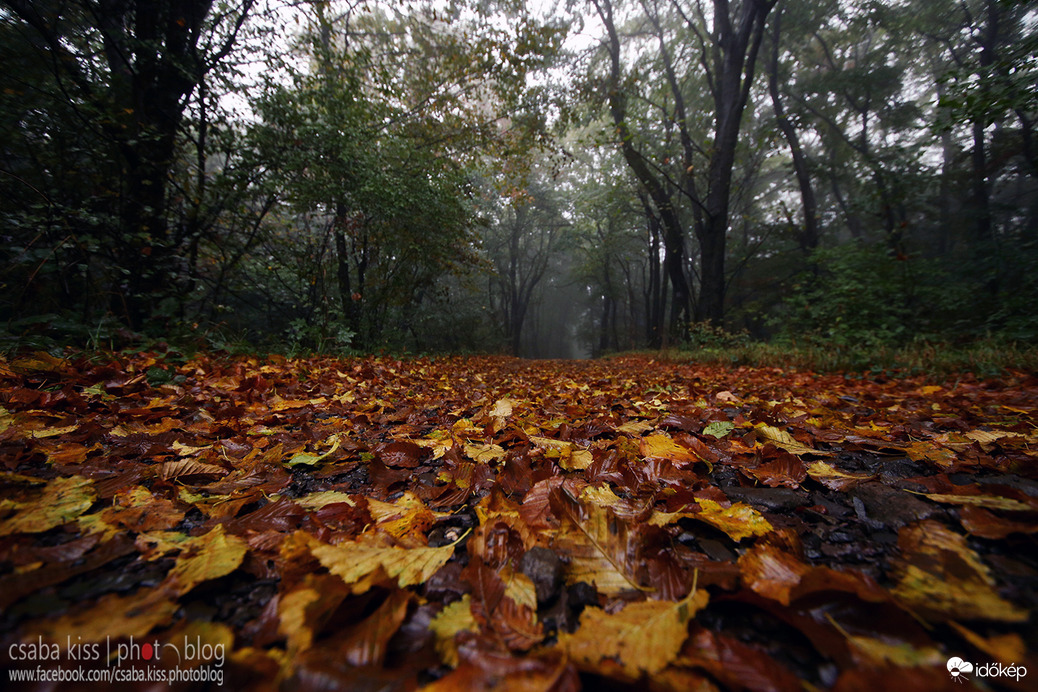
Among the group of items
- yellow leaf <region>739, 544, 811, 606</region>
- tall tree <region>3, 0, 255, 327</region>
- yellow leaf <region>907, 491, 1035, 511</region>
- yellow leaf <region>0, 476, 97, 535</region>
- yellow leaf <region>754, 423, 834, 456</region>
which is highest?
tall tree <region>3, 0, 255, 327</region>

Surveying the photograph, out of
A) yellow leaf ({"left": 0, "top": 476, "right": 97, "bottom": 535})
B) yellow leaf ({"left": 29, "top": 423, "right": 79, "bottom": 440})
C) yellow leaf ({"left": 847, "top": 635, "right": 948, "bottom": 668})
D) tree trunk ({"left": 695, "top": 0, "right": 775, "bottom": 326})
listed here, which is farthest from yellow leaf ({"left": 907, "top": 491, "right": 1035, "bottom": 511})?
tree trunk ({"left": 695, "top": 0, "right": 775, "bottom": 326})

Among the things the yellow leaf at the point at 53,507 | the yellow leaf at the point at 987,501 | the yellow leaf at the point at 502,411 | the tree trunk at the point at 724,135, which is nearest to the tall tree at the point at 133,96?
the yellow leaf at the point at 53,507

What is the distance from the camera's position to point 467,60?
820cm

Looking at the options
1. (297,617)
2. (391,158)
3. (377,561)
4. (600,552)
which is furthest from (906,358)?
(391,158)

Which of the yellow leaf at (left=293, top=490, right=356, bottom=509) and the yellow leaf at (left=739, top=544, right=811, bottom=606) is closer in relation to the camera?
the yellow leaf at (left=739, top=544, right=811, bottom=606)

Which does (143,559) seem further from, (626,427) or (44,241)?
(44,241)

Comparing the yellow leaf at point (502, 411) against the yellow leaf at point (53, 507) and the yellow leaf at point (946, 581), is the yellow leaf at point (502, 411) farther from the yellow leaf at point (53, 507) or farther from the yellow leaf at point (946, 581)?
the yellow leaf at point (946, 581)

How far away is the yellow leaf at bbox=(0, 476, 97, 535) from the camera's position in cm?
72

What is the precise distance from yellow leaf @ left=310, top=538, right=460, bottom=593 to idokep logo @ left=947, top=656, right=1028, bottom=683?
0.70 metres

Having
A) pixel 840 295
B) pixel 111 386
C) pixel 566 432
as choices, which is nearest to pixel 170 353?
pixel 111 386

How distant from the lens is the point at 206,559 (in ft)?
2.17

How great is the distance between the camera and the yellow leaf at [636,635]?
0.46 m

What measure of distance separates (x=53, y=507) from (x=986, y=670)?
1.62 meters

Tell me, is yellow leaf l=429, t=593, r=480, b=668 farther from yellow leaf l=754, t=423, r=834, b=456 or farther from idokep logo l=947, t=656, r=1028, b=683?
yellow leaf l=754, t=423, r=834, b=456
